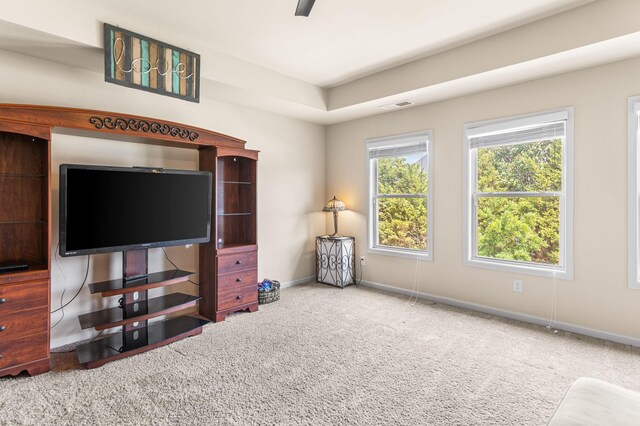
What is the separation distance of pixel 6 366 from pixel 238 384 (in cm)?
158

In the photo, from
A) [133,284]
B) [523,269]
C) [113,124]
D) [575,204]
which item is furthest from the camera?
[523,269]

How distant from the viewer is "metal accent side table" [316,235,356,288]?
4.93 m

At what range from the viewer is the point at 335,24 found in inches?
120

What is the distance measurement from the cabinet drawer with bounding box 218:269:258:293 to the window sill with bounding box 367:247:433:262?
1837 mm

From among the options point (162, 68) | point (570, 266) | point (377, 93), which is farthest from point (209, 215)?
point (570, 266)

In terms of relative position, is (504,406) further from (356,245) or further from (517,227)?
(356,245)

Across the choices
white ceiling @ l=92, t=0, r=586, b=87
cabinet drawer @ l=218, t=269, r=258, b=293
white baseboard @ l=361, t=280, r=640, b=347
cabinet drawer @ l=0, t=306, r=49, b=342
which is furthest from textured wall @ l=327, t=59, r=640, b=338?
cabinet drawer @ l=0, t=306, r=49, b=342

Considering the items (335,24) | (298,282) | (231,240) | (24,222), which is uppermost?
(335,24)

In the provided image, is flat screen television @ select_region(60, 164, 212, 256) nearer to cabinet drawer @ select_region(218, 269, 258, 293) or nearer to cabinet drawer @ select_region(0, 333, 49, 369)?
cabinet drawer @ select_region(218, 269, 258, 293)

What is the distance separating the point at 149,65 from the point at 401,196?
3.26 m

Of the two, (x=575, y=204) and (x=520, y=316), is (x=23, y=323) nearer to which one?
(x=520, y=316)

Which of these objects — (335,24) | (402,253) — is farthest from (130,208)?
(402,253)

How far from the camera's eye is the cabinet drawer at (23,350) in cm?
238

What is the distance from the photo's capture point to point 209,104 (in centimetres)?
406
